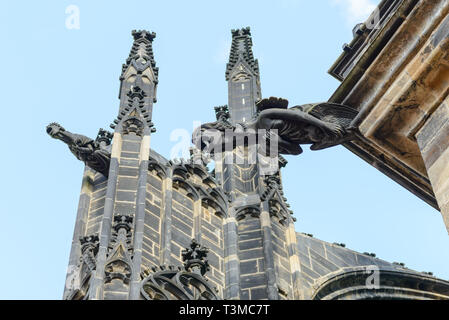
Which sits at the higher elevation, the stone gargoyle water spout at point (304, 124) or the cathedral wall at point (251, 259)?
the cathedral wall at point (251, 259)

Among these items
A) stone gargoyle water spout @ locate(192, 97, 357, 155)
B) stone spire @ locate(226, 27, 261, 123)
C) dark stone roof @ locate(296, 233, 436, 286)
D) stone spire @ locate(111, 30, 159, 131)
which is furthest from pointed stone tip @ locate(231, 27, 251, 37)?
stone gargoyle water spout @ locate(192, 97, 357, 155)

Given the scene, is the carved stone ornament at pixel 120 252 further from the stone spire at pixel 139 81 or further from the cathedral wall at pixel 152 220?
the stone spire at pixel 139 81

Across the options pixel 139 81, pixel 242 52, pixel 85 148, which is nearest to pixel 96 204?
pixel 85 148

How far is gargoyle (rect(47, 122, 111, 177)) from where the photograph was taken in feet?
Answer: 56.3

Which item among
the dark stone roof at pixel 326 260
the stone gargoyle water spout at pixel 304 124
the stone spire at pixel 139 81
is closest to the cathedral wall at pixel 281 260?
the dark stone roof at pixel 326 260

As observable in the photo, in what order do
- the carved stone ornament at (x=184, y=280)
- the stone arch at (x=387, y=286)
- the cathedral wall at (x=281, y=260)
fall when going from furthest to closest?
the stone arch at (x=387, y=286)
the cathedral wall at (x=281, y=260)
the carved stone ornament at (x=184, y=280)

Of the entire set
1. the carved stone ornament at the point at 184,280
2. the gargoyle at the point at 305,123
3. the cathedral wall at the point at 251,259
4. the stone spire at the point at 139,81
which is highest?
the stone spire at the point at 139,81

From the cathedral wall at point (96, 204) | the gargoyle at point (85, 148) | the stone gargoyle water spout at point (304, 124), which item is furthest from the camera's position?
the gargoyle at point (85, 148)

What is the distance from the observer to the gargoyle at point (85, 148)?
1716 centimetres

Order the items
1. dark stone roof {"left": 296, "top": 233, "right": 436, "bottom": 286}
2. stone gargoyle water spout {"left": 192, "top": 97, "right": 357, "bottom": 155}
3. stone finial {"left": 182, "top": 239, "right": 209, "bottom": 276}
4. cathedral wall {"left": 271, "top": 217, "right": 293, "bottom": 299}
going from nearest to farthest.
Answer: stone gargoyle water spout {"left": 192, "top": 97, "right": 357, "bottom": 155}
stone finial {"left": 182, "top": 239, "right": 209, "bottom": 276}
cathedral wall {"left": 271, "top": 217, "right": 293, "bottom": 299}
dark stone roof {"left": 296, "top": 233, "right": 436, "bottom": 286}

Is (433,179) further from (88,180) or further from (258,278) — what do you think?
(88,180)

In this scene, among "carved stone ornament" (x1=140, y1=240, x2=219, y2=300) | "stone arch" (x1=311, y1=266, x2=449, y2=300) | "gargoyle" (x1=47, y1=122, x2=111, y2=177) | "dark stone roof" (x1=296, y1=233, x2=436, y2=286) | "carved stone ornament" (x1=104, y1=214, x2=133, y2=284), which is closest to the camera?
"carved stone ornament" (x1=104, y1=214, x2=133, y2=284)

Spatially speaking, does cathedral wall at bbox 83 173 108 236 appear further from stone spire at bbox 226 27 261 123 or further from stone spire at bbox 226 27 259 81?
stone spire at bbox 226 27 259 81
